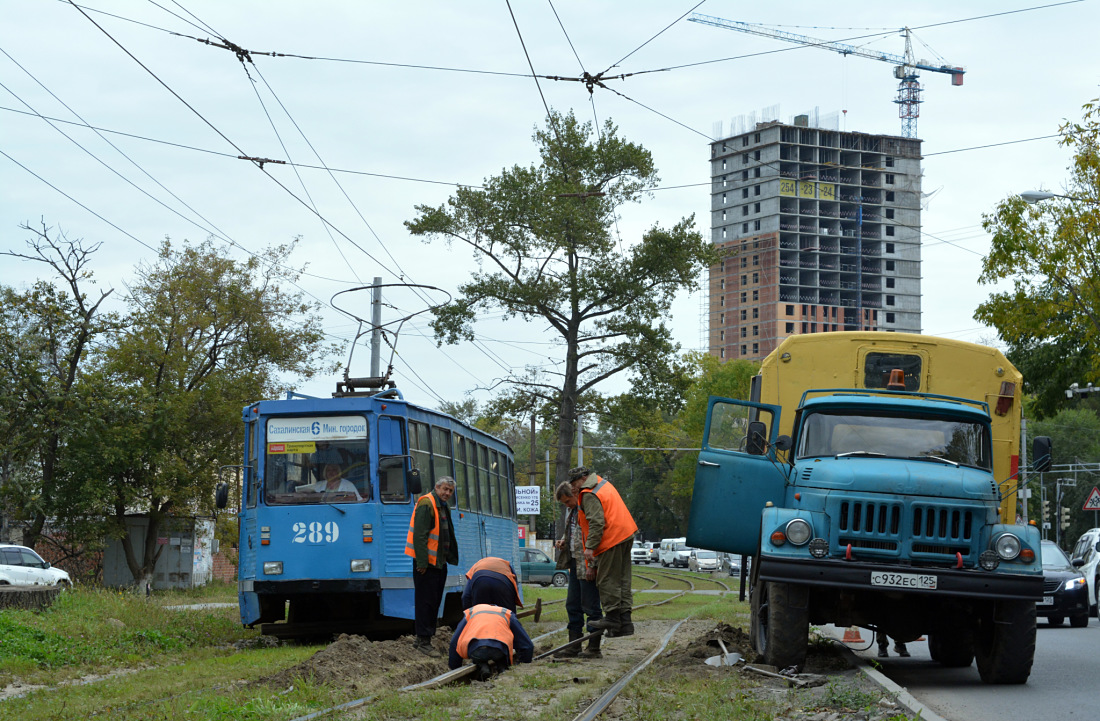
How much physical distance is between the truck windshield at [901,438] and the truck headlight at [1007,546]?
984mm

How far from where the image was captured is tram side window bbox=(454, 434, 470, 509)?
17.7 meters

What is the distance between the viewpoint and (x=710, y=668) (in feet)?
33.9

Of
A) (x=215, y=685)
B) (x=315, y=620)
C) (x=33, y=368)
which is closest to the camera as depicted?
(x=215, y=685)

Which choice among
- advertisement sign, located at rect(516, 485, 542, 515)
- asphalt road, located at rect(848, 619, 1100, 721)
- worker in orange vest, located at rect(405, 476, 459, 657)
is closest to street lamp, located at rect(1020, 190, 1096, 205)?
asphalt road, located at rect(848, 619, 1100, 721)

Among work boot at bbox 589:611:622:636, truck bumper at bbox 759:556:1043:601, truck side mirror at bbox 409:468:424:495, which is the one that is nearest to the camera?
truck bumper at bbox 759:556:1043:601

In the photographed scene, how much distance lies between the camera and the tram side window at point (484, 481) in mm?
19562

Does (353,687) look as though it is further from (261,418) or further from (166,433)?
(166,433)

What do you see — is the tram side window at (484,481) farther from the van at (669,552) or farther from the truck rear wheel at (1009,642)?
the van at (669,552)

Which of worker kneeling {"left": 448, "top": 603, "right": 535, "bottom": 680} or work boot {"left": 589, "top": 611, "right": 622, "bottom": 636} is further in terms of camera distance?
work boot {"left": 589, "top": 611, "right": 622, "bottom": 636}

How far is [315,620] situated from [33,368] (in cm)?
1953

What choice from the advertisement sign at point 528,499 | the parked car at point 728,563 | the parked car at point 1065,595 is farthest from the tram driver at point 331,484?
the parked car at point 728,563

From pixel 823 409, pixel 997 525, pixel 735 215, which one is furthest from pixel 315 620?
pixel 735 215

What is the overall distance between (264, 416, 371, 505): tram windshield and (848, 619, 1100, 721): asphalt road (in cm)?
644

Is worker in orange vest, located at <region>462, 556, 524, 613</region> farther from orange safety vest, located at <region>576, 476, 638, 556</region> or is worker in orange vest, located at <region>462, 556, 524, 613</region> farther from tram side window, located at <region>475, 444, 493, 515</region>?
tram side window, located at <region>475, 444, 493, 515</region>
